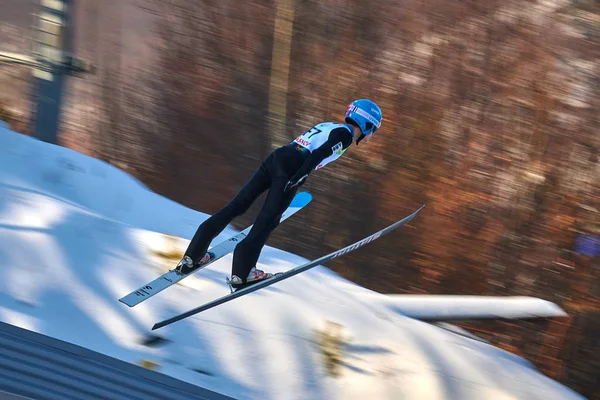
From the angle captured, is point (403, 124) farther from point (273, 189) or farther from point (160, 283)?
point (160, 283)

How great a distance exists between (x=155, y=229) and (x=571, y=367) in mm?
6000

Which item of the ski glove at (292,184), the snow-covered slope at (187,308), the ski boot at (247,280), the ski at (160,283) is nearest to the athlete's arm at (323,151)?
the ski glove at (292,184)

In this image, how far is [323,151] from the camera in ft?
15.2

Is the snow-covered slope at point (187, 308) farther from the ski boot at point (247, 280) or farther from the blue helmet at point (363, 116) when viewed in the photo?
the blue helmet at point (363, 116)

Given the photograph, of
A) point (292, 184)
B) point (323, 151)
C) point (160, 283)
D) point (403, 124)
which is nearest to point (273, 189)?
point (292, 184)

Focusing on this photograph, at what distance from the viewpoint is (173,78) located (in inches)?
442

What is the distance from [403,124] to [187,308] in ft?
18.5

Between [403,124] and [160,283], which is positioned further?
[403,124]

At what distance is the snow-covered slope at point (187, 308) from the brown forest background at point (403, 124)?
11.7 feet

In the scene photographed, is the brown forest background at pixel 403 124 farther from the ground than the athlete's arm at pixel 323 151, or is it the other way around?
the athlete's arm at pixel 323 151

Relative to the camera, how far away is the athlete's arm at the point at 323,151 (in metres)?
4.59

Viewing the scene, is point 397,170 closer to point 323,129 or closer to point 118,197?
point 118,197

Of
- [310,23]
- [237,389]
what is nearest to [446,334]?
[237,389]

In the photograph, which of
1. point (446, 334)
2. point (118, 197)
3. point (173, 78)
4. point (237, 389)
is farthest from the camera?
point (173, 78)
